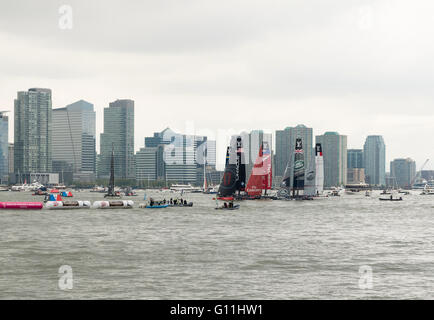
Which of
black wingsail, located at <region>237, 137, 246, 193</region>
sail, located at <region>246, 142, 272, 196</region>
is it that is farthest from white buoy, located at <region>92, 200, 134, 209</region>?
sail, located at <region>246, 142, 272, 196</region>

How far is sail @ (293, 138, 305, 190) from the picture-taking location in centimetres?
18475

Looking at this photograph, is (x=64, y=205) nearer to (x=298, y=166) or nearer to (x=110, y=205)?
(x=110, y=205)

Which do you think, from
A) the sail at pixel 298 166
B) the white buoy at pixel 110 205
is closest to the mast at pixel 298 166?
the sail at pixel 298 166

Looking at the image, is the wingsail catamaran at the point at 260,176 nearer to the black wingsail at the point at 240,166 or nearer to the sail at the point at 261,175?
the sail at the point at 261,175

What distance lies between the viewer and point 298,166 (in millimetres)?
186000

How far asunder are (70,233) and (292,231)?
2780cm

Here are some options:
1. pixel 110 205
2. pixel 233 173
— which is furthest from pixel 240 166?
pixel 110 205

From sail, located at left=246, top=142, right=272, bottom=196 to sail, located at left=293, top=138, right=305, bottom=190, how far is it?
29.7 ft

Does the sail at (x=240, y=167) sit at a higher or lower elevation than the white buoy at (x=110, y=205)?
higher

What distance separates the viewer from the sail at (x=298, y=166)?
18475 centimetres

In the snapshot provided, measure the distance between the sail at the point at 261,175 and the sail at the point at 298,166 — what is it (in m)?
9.05
